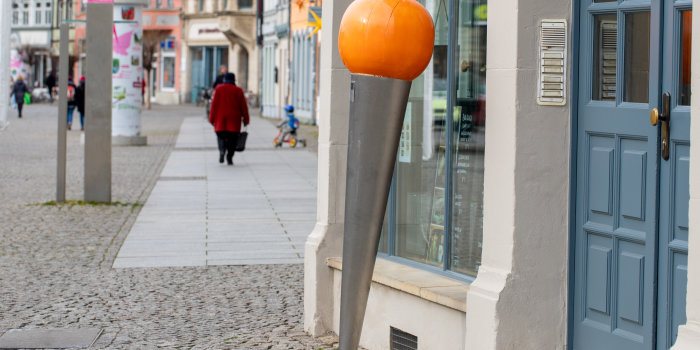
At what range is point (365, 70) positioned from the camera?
438cm

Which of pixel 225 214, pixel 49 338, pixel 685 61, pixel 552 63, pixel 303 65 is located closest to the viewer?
pixel 685 61

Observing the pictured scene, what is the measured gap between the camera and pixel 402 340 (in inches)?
242

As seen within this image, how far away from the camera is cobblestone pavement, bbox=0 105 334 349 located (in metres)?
6.96

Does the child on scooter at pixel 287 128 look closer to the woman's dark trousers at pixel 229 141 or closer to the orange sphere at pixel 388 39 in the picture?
the woman's dark trousers at pixel 229 141

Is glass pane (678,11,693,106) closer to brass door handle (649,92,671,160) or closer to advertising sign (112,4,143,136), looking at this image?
brass door handle (649,92,671,160)

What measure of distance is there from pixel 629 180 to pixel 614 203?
153 millimetres

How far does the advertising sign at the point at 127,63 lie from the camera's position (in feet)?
85.5

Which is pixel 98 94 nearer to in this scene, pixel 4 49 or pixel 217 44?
pixel 4 49

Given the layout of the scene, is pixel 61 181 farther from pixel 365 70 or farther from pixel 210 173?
pixel 365 70

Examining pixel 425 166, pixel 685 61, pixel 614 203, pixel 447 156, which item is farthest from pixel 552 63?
pixel 425 166

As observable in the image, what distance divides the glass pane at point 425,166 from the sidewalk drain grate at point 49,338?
1.79 metres

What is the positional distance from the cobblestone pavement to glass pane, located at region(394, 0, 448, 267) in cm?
77

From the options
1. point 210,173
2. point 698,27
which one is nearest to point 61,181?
point 210,173

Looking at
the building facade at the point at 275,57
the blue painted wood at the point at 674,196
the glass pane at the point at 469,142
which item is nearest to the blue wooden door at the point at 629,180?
the blue painted wood at the point at 674,196
